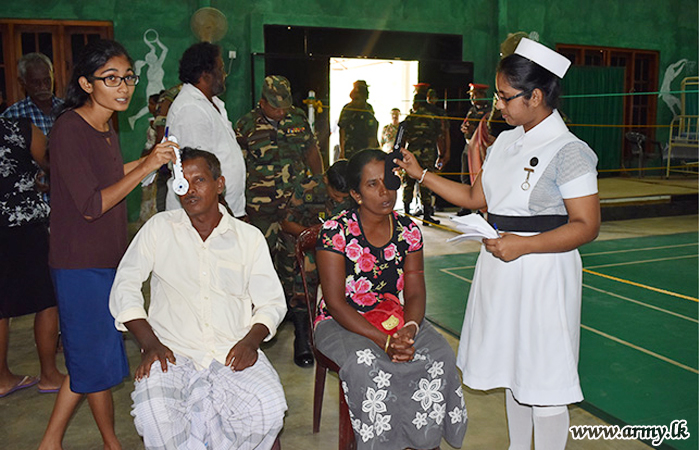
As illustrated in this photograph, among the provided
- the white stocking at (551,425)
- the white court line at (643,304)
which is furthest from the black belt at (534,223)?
the white court line at (643,304)

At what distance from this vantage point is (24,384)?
3457 mm

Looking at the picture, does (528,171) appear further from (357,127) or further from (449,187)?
(357,127)

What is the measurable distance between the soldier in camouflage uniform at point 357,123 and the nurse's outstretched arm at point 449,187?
5.72 m

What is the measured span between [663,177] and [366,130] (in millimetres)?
6624

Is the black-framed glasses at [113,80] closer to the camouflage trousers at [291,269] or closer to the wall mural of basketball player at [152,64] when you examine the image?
the camouflage trousers at [291,269]

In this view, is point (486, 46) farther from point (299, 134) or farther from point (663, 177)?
point (299, 134)

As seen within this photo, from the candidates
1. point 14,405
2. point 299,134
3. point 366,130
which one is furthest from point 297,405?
point 366,130

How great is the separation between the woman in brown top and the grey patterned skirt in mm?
931

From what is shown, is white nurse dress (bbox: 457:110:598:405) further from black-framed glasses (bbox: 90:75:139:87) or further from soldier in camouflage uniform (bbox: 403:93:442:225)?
soldier in camouflage uniform (bbox: 403:93:442:225)

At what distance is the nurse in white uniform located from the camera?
212 centimetres

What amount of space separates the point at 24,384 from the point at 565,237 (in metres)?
2.94

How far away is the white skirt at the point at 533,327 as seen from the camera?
2223 millimetres

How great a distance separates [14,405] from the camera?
10.7 ft

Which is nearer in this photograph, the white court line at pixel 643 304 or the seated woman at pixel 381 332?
the seated woman at pixel 381 332
